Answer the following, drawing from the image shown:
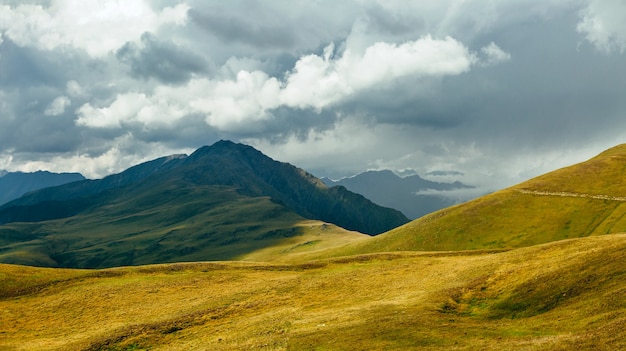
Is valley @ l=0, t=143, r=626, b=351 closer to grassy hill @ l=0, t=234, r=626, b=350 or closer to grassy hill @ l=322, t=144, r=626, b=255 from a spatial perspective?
grassy hill @ l=0, t=234, r=626, b=350

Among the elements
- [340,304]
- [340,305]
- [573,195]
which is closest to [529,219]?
[573,195]

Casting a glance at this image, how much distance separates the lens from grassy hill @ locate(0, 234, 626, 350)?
40969 millimetres

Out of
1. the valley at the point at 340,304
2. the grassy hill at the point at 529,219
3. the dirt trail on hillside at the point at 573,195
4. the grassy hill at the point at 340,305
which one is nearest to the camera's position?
the grassy hill at the point at 340,305

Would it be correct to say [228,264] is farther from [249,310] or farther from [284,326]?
[284,326]

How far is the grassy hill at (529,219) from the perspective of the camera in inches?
6211

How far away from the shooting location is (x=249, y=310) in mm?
65625

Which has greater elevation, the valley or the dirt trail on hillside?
the dirt trail on hillside

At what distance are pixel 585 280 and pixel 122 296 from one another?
6839 centimetres

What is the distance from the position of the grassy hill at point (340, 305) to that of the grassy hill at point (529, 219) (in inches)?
3287

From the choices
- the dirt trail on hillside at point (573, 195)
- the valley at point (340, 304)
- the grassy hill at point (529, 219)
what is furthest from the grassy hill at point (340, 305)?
the dirt trail on hillside at point (573, 195)

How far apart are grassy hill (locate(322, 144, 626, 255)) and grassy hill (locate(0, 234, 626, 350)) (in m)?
83.5

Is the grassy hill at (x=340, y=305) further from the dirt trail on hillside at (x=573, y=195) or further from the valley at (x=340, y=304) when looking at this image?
the dirt trail on hillside at (x=573, y=195)

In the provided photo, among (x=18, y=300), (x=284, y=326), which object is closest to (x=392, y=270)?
(x=284, y=326)

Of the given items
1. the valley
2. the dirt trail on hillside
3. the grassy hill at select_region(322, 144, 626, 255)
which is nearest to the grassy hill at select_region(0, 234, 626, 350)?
the valley
